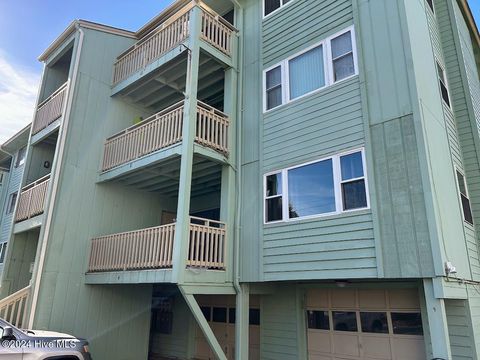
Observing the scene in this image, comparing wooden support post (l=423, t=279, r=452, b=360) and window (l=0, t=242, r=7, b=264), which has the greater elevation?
window (l=0, t=242, r=7, b=264)

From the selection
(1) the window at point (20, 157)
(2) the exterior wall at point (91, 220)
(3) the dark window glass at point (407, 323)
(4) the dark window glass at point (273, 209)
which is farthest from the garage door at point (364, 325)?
(1) the window at point (20, 157)

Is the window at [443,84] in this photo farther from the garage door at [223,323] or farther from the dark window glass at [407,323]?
the garage door at [223,323]

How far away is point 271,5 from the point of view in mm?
10102

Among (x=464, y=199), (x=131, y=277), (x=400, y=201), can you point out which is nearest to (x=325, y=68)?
(x=400, y=201)

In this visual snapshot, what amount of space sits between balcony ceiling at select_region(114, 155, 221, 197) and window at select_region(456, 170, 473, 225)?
19.6 feet

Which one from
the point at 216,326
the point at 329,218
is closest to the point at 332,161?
the point at 329,218

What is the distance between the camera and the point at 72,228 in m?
9.93

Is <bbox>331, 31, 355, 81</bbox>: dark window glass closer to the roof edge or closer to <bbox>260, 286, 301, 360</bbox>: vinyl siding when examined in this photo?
<bbox>260, 286, 301, 360</bbox>: vinyl siding

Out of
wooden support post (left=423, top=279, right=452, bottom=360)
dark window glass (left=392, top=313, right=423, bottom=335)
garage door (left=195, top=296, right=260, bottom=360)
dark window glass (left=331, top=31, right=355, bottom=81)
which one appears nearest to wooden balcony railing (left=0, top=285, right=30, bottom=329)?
garage door (left=195, top=296, right=260, bottom=360)

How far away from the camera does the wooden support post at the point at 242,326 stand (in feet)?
26.4

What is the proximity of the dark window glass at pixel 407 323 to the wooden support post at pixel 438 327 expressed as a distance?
67.3 inches

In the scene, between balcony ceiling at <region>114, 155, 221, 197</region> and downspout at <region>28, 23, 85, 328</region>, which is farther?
balcony ceiling at <region>114, 155, 221, 197</region>

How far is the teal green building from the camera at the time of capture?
6.64m

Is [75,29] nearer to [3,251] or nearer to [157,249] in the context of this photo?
[157,249]
